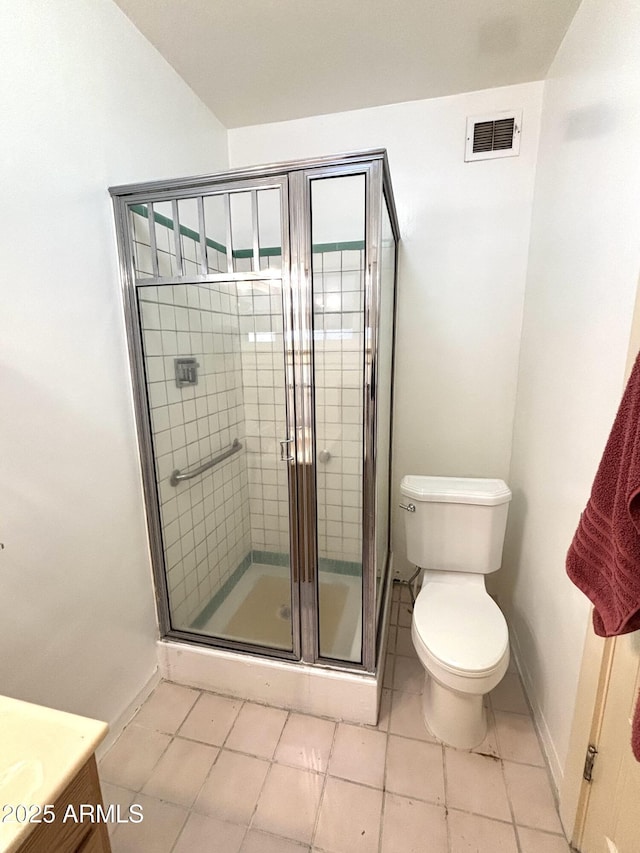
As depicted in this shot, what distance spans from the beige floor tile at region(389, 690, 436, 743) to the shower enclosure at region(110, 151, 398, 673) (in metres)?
0.26

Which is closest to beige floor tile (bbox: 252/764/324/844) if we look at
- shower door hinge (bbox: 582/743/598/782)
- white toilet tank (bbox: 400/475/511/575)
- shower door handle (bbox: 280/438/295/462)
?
shower door hinge (bbox: 582/743/598/782)

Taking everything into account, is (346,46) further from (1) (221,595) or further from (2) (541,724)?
(2) (541,724)

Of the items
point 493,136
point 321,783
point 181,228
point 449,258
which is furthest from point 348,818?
point 493,136

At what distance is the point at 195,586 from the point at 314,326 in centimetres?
132

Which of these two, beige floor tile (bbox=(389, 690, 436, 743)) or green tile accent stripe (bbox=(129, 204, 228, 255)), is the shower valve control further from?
beige floor tile (bbox=(389, 690, 436, 743))

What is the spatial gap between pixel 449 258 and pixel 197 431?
5.02 feet

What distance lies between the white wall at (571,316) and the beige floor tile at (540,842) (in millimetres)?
175

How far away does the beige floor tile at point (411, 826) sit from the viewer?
113 cm

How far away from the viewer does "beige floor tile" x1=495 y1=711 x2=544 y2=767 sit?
4.55 feet

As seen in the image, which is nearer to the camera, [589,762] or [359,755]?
[589,762]

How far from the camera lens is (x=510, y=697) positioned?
1.63 meters

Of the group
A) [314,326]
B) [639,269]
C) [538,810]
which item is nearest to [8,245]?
[314,326]

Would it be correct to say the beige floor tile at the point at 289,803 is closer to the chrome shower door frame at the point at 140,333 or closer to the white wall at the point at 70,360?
the chrome shower door frame at the point at 140,333

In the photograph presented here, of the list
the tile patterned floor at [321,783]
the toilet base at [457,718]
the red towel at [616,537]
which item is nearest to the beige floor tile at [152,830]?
the tile patterned floor at [321,783]
